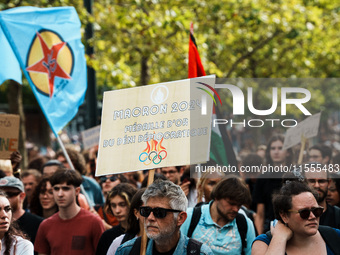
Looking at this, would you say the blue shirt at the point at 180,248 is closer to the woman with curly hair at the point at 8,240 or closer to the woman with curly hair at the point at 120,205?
the woman with curly hair at the point at 8,240

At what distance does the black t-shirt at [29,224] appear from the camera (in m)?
6.77

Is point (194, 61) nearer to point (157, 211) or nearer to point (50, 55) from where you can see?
point (50, 55)

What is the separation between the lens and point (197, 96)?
5441mm

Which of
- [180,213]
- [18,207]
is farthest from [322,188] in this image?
[18,207]

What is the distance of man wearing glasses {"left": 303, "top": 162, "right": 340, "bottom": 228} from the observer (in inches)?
244

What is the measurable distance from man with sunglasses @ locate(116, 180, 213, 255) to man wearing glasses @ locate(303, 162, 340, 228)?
173 cm

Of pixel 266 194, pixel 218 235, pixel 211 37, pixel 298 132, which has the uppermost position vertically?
pixel 211 37

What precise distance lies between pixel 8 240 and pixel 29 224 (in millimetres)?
1581

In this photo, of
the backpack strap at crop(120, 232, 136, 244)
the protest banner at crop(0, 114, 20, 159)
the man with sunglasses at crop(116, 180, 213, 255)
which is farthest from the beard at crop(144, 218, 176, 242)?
the protest banner at crop(0, 114, 20, 159)

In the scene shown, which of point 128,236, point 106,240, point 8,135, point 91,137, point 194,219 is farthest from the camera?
point 91,137

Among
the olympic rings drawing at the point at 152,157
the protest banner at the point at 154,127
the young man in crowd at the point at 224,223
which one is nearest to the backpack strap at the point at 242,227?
the young man in crowd at the point at 224,223

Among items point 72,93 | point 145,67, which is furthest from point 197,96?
point 145,67

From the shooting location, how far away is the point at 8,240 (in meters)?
5.25

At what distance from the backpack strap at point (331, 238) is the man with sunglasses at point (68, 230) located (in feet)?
7.87
